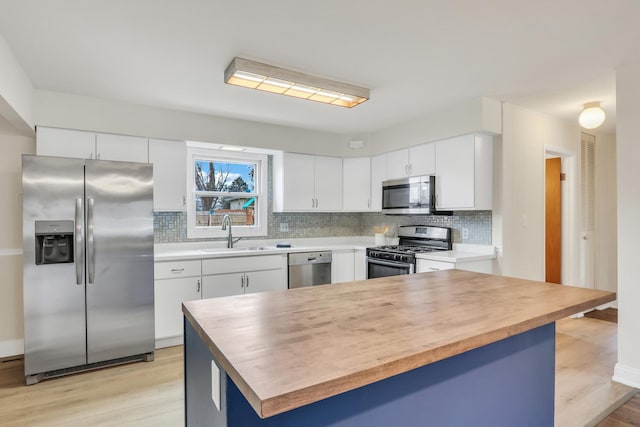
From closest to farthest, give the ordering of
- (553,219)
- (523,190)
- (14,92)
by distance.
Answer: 1. (14,92)
2. (523,190)
3. (553,219)

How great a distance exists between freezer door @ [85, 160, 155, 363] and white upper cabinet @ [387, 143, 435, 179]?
8.91 feet

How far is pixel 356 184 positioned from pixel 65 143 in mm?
3242

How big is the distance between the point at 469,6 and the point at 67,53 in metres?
2.59

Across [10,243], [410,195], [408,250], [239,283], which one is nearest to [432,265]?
[408,250]

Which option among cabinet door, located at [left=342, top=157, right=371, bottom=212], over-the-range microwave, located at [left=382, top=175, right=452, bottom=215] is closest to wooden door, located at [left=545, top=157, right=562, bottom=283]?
over-the-range microwave, located at [left=382, top=175, right=452, bottom=215]

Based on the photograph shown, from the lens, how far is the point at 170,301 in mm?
3396

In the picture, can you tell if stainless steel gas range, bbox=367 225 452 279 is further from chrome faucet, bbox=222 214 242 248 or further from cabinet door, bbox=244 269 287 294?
chrome faucet, bbox=222 214 242 248

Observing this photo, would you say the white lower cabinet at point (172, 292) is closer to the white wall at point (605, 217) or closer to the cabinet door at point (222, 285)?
the cabinet door at point (222, 285)

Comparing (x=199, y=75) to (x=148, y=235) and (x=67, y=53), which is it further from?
(x=148, y=235)

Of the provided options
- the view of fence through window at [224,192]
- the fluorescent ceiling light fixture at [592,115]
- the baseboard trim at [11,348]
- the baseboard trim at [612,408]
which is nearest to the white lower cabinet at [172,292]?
the view of fence through window at [224,192]

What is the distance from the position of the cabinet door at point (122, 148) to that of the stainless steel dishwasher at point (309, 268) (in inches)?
74.5

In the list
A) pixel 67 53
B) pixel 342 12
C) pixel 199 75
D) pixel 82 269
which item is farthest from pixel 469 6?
pixel 82 269

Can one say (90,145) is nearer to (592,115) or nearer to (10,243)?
(10,243)

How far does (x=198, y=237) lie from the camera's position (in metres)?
4.11
